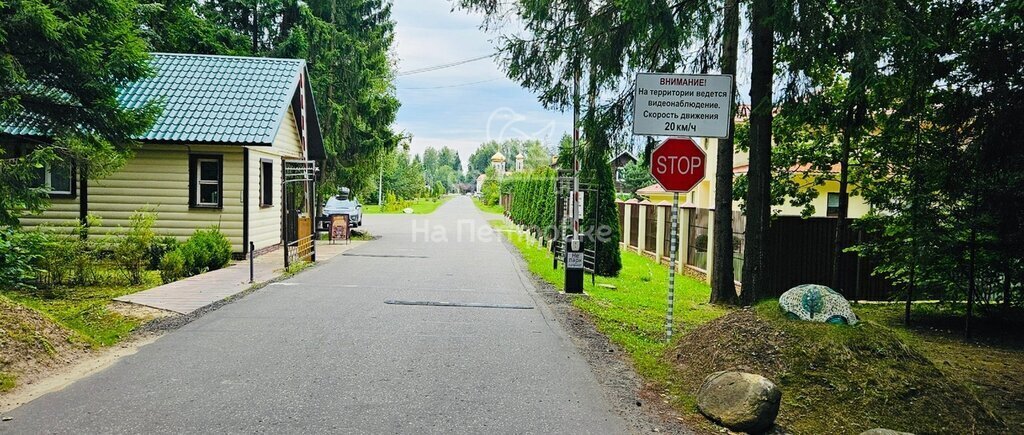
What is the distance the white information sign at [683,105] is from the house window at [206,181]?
1295 cm

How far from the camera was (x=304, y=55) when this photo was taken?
2522cm

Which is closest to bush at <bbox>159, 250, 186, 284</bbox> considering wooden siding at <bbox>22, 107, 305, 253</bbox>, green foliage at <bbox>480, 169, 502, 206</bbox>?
wooden siding at <bbox>22, 107, 305, 253</bbox>

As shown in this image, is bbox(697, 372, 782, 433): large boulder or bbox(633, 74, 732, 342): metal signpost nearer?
bbox(697, 372, 782, 433): large boulder

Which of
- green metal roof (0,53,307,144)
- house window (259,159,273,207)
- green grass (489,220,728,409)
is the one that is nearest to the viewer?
green grass (489,220,728,409)

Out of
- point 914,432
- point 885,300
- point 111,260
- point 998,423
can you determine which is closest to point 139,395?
point 914,432

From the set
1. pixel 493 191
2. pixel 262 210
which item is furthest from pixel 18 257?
pixel 493 191

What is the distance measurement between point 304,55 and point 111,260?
13.8 m

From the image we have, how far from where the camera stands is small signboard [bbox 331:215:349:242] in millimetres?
24328

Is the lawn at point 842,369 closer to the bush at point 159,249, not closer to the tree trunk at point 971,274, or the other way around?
the tree trunk at point 971,274

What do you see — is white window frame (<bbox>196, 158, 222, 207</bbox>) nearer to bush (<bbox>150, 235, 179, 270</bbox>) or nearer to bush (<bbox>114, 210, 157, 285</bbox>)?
bush (<bbox>150, 235, 179, 270</bbox>)

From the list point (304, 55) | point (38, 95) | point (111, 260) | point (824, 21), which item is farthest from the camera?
point (304, 55)

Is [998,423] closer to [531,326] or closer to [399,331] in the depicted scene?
[531,326]

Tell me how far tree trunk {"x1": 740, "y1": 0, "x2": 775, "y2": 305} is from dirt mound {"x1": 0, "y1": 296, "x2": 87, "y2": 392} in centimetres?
913

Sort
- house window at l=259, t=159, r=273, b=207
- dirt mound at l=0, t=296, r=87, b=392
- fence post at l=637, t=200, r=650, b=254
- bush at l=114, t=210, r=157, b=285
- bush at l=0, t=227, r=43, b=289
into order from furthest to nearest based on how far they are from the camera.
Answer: fence post at l=637, t=200, r=650, b=254
house window at l=259, t=159, r=273, b=207
bush at l=114, t=210, r=157, b=285
bush at l=0, t=227, r=43, b=289
dirt mound at l=0, t=296, r=87, b=392
